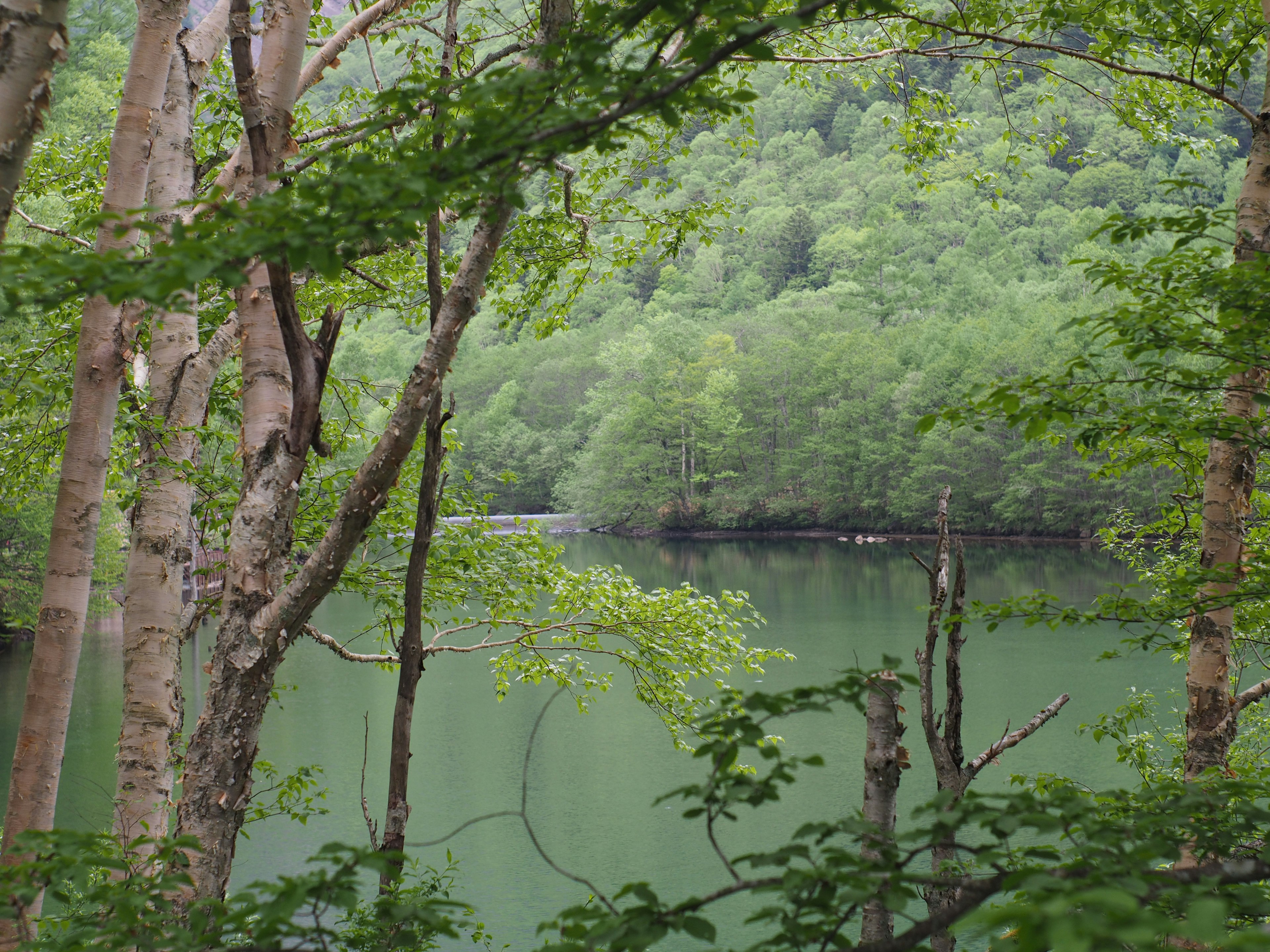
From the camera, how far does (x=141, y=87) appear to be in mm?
2998

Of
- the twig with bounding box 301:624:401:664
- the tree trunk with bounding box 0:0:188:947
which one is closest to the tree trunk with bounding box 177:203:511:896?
the tree trunk with bounding box 0:0:188:947

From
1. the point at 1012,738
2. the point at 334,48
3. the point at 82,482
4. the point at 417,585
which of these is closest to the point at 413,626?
the point at 417,585

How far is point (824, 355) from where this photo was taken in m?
45.4

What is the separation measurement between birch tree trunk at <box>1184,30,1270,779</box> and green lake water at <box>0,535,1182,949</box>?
229 cm

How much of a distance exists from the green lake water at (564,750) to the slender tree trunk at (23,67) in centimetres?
450

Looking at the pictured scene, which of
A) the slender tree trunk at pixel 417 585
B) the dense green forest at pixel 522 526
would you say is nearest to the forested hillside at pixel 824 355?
the dense green forest at pixel 522 526

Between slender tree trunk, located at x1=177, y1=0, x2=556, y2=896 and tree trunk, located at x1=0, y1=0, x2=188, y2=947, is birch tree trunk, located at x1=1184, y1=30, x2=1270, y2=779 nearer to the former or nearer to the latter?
slender tree trunk, located at x1=177, y1=0, x2=556, y2=896

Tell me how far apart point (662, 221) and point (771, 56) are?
3744 mm

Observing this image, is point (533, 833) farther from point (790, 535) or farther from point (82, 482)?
point (790, 535)

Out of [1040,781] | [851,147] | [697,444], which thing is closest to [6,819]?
[1040,781]

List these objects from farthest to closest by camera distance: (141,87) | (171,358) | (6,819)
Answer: (171,358)
(141,87)
(6,819)

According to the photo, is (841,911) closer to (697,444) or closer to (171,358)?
(171,358)

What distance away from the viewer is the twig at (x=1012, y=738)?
303 cm

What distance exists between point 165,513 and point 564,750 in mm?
9354
